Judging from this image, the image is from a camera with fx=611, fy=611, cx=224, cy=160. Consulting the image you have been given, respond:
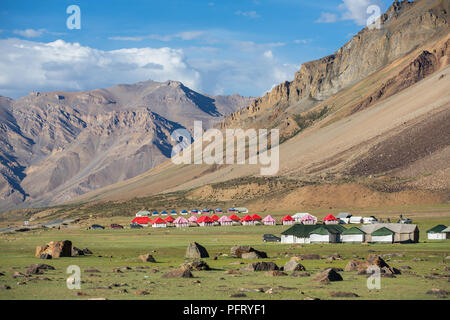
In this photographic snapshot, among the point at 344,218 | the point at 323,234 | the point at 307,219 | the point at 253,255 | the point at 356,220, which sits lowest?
the point at 253,255

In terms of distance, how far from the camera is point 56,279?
111 ft

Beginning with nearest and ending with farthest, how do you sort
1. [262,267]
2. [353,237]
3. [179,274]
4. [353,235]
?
1. [179,274]
2. [262,267]
3. [353,235]
4. [353,237]

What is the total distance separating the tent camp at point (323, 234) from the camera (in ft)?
233

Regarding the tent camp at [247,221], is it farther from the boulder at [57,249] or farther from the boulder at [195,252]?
the boulder at [57,249]

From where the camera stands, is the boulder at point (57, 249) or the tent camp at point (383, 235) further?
the tent camp at point (383, 235)

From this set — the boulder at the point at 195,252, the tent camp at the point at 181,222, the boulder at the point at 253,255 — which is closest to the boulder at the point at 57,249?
the boulder at the point at 195,252

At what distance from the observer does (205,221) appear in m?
115

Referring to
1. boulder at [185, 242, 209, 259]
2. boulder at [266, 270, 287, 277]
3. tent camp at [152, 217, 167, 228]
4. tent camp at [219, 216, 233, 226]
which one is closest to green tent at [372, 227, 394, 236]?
boulder at [185, 242, 209, 259]

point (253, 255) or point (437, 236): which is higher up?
point (437, 236)

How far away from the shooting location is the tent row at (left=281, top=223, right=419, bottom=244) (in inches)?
2741

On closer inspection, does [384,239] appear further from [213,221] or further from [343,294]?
[213,221]

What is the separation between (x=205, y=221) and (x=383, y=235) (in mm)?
49711

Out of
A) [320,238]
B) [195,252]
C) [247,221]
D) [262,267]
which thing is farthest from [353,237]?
[247,221]
